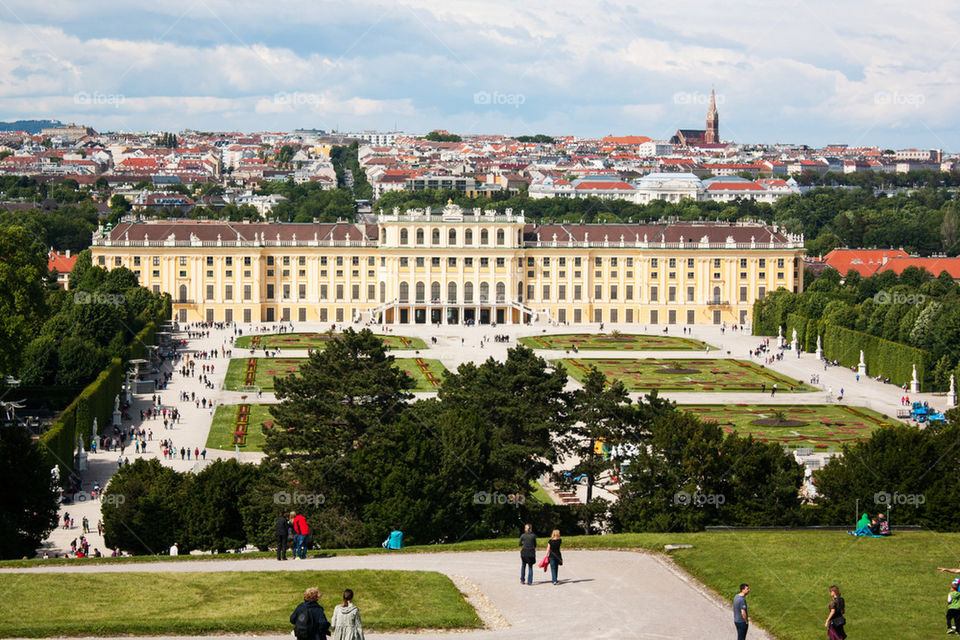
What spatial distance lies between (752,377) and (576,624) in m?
52.8

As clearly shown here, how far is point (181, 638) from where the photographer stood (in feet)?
66.3

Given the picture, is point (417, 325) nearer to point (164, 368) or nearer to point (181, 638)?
point (164, 368)

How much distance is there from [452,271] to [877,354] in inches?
1455

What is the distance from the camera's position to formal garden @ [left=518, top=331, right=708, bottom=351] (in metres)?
85.0

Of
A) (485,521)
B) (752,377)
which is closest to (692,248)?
(752,377)

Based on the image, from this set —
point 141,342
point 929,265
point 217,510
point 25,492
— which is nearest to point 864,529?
point 217,510

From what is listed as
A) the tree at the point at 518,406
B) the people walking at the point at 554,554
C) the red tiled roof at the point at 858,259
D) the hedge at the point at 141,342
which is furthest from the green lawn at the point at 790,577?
the red tiled roof at the point at 858,259

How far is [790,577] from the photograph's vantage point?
953 inches

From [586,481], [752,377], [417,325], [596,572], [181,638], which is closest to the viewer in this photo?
[181,638]

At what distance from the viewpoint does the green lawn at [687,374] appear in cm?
6756

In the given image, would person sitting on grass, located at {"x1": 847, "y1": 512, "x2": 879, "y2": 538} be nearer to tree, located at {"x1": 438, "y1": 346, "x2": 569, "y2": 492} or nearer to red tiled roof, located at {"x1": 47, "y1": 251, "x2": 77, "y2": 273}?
tree, located at {"x1": 438, "y1": 346, "x2": 569, "y2": 492}

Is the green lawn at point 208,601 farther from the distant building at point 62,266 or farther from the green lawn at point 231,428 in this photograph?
the distant building at point 62,266

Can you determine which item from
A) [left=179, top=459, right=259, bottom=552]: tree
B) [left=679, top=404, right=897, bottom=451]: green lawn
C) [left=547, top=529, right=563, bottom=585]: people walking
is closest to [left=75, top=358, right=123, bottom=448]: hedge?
[left=179, top=459, right=259, bottom=552]: tree

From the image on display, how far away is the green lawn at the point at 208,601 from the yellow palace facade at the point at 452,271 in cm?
7718
